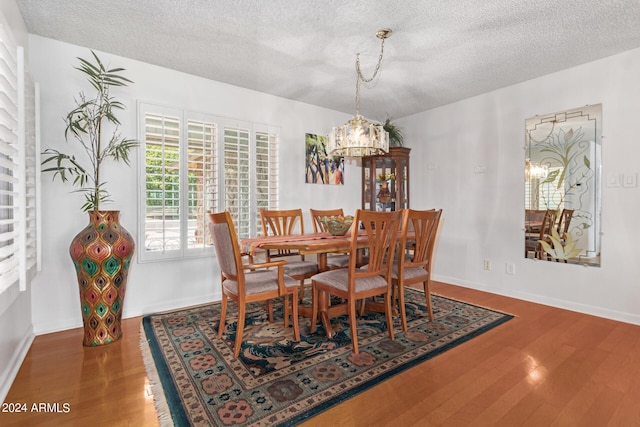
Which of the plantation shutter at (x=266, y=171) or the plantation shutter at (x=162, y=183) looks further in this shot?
the plantation shutter at (x=266, y=171)

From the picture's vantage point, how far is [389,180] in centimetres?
456

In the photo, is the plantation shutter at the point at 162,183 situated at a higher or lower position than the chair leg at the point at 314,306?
higher

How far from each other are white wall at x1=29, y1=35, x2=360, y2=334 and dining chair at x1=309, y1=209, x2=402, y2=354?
1600 millimetres

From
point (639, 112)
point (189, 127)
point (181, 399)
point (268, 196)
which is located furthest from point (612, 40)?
point (181, 399)

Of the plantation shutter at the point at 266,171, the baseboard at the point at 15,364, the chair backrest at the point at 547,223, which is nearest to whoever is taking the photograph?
the baseboard at the point at 15,364

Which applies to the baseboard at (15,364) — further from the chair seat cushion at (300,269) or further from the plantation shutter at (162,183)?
the chair seat cushion at (300,269)

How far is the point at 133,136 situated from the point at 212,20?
1.37 metres

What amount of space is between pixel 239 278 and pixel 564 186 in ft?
10.9

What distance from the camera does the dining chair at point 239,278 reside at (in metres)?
2.06

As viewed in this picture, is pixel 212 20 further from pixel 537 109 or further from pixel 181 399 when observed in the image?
pixel 537 109

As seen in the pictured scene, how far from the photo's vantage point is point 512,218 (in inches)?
142

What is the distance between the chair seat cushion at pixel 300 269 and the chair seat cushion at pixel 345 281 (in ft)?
1.60

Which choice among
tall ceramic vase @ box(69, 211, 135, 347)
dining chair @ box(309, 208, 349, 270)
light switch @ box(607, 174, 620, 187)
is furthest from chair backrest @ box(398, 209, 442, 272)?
tall ceramic vase @ box(69, 211, 135, 347)

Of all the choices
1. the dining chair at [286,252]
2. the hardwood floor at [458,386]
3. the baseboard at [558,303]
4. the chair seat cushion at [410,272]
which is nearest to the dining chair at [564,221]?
the baseboard at [558,303]
